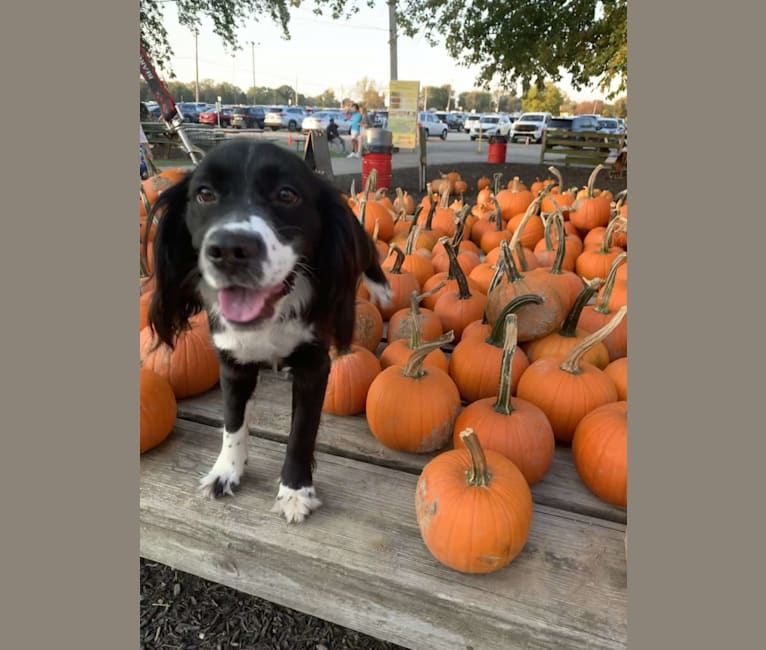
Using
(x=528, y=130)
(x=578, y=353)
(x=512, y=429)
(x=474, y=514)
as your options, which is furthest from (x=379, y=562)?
(x=528, y=130)

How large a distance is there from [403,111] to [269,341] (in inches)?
404

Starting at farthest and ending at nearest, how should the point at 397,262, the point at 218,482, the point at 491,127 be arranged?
the point at 491,127
the point at 397,262
the point at 218,482

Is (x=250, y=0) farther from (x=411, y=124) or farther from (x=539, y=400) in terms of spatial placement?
(x=539, y=400)

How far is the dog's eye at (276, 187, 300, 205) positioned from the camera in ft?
5.22

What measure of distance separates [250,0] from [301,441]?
14371 mm

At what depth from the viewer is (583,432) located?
1862 millimetres

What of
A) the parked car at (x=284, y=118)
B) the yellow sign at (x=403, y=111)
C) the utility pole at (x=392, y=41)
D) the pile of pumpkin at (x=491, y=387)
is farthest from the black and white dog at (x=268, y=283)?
the parked car at (x=284, y=118)

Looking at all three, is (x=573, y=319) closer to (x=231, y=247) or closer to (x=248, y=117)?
(x=231, y=247)

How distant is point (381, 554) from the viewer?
161 cm

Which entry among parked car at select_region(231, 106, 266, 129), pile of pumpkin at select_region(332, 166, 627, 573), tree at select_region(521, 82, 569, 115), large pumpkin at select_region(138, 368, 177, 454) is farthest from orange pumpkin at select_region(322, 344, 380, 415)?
tree at select_region(521, 82, 569, 115)

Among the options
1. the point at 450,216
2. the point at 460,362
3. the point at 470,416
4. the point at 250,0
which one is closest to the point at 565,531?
the point at 470,416

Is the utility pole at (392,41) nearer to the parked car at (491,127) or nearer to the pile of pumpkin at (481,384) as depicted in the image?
the pile of pumpkin at (481,384)

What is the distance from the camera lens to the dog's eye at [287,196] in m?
1.59

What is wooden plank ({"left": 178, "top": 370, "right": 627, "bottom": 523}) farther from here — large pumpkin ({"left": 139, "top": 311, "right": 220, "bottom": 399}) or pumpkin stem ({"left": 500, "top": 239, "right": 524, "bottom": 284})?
pumpkin stem ({"left": 500, "top": 239, "right": 524, "bottom": 284})
